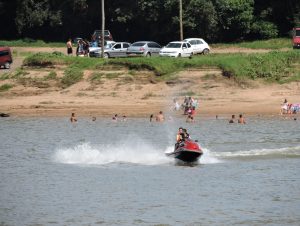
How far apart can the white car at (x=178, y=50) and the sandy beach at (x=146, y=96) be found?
650 cm

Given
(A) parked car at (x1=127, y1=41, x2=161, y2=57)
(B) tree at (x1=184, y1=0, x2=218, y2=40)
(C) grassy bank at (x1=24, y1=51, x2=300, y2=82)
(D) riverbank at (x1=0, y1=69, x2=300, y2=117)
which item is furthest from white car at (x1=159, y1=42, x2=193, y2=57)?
(B) tree at (x1=184, y1=0, x2=218, y2=40)

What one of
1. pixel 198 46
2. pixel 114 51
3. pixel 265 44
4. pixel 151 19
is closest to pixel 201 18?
pixel 151 19

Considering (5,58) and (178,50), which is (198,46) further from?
(5,58)

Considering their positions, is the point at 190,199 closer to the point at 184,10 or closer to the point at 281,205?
the point at 281,205

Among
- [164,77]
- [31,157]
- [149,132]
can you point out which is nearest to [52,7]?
[164,77]

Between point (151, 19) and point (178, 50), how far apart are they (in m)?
13.1

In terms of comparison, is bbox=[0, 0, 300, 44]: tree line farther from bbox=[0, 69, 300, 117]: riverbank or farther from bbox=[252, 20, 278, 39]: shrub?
bbox=[0, 69, 300, 117]: riverbank

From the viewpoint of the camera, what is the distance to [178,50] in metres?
64.6

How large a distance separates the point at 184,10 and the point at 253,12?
5862 mm

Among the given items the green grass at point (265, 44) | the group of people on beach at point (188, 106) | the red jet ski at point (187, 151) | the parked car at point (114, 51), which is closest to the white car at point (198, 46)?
the parked car at point (114, 51)

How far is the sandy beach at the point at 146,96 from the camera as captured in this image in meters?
52.7

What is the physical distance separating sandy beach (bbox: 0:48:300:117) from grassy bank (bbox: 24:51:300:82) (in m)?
0.51

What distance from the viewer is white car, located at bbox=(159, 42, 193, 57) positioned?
2534 inches

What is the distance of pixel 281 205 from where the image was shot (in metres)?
30.7
